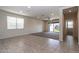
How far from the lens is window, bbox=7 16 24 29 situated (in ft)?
26.8

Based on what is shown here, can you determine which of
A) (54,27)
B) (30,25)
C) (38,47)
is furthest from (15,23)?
(54,27)

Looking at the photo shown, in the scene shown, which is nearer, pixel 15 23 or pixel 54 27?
pixel 15 23

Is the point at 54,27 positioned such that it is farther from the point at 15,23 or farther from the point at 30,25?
the point at 15,23

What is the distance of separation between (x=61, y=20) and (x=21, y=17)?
5.61 meters

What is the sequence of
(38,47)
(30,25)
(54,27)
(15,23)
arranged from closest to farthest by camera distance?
(38,47), (15,23), (30,25), (54,27)


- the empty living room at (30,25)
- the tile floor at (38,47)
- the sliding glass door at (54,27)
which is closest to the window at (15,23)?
the empty living room at (30,25)

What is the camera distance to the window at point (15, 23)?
321 inches

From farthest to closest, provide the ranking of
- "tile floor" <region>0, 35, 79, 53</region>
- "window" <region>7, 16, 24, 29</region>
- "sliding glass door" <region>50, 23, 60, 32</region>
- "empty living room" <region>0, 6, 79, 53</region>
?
"sliding glass door" <region>50, 23, 60, 32</region> → "window" <region>7, 16, 24, 29</region> → "empty living room" <region>0, 6, 79, 53</region> → "tile floor" <region>0, 35, 79, 53</region>

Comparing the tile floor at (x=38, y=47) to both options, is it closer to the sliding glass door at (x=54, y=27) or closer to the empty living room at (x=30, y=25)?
the empty living room at (x=30, y=25)

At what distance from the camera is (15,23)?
9.16 m

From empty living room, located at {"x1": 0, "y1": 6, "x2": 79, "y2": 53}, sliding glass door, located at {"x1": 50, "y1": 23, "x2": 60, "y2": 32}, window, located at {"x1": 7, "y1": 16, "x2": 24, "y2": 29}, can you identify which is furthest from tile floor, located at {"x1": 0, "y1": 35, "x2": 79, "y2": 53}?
sliding glass door, located at {"x1": 50, "y1": 23, "x2": 60, "y2": 32}

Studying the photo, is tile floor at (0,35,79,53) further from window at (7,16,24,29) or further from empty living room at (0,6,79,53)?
window at (7,16,24,29)

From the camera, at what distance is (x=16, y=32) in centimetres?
922

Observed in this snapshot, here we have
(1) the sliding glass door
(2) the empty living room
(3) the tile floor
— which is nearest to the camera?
(3) the tile floor
